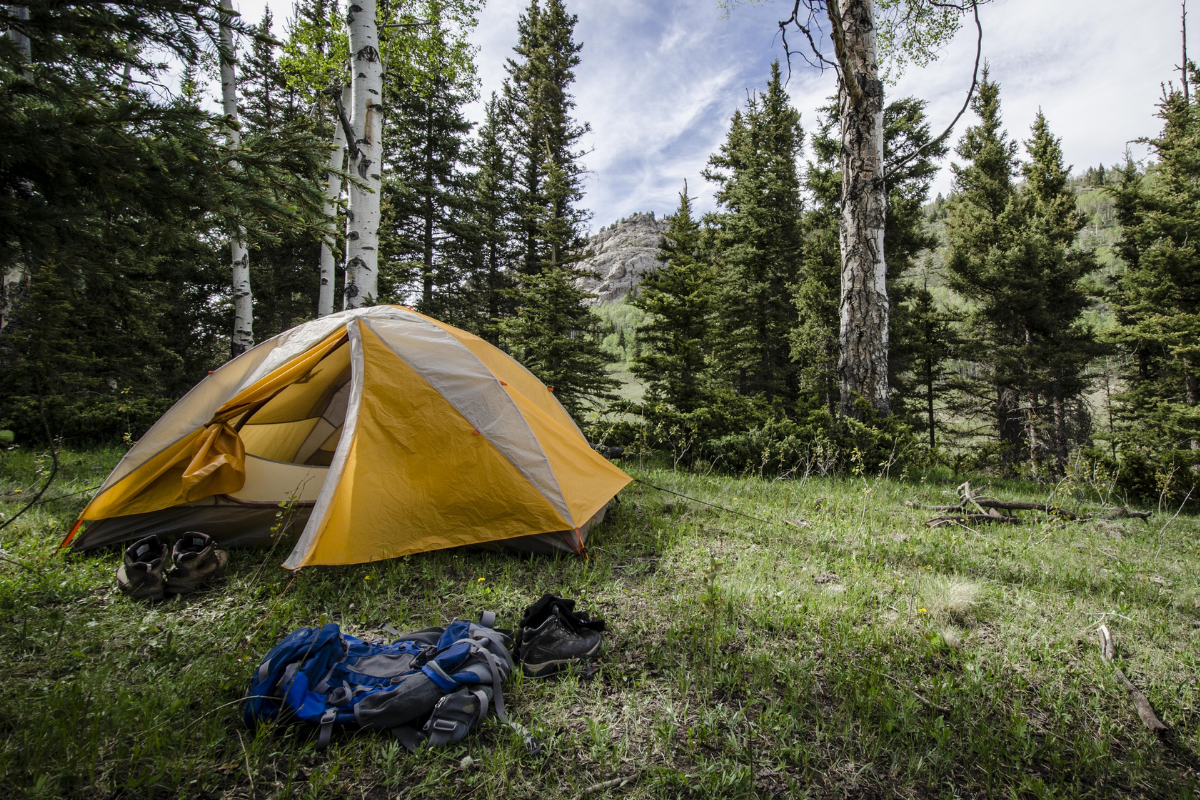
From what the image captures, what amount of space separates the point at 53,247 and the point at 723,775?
395 cm

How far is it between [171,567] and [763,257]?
16.8 metres

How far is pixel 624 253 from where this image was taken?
13750cm

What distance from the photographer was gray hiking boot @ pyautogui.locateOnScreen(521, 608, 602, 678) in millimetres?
2559

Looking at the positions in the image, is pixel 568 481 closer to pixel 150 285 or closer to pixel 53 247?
pixel 53 247

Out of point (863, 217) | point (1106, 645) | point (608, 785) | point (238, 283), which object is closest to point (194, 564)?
point (608, 785)

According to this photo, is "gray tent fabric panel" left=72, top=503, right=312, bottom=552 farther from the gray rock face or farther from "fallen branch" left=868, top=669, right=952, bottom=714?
the gray rock face

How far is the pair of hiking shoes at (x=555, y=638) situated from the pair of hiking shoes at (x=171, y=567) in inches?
92.2

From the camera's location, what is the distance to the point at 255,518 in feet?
13.3

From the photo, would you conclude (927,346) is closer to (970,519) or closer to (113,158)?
(970,519)

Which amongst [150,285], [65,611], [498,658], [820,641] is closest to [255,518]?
[65,611]

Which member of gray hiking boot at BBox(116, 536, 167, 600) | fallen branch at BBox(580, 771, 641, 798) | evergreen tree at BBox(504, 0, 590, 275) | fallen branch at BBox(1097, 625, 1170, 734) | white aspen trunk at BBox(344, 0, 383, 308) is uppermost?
evergreen tree at BBox(504, 0, 590, 275)

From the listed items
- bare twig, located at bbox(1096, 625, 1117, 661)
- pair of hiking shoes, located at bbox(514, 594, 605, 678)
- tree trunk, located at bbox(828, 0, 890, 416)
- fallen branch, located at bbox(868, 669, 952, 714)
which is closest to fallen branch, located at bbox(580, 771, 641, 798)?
pair of hiking shoes, located at bbox(514, 594, 605, 678)

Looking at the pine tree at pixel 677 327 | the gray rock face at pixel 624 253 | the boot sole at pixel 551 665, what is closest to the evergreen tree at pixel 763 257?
the pine tree at pixel 677 327

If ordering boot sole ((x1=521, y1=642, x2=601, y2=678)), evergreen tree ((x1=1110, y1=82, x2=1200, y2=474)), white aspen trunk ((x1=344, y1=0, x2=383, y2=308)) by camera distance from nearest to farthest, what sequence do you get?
1. boot sole ((x1=521, y1=642, x2=601, y2=678))
2. white aspen trunk ((x1=344, y1=0, x2=383, y2=308))
3. evergreen tree ((x1=1110, y1=82, x2=1200, y2=474))
